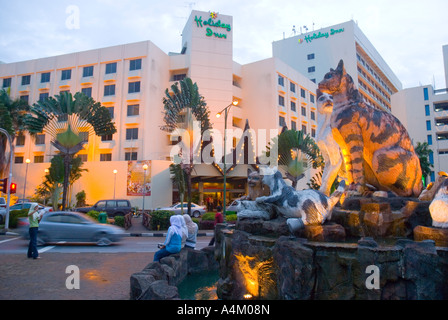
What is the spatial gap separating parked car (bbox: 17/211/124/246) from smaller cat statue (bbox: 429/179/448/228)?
10477 mm

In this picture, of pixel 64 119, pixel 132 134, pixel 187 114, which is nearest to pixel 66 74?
pixel 132 134

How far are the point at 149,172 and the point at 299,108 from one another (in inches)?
903

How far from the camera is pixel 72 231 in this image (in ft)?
36.9

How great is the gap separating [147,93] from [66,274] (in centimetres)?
2644

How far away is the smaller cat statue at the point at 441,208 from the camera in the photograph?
3.78 metres

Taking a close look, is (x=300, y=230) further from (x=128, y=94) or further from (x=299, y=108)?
(x=299, y=108)

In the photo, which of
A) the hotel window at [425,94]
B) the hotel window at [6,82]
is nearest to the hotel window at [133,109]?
the hotel window at [6,82]

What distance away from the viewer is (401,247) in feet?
11.2

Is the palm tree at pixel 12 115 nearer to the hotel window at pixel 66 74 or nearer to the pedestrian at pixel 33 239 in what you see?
the hotel window at pixel 66 74

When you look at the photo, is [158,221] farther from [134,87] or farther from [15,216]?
[134,87]

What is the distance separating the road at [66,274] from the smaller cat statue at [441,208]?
4752 mm

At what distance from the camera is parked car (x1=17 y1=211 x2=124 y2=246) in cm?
1120

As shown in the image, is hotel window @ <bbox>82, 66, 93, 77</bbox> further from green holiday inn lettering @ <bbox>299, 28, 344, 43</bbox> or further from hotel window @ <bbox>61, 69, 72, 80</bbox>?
green holiday inn lettering @ <bbox>299, 28, 344, 43</bbox>

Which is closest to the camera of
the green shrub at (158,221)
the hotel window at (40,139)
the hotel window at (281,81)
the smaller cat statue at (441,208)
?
the smaller cat statue at (441,208)
